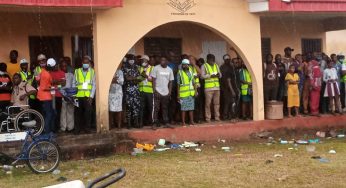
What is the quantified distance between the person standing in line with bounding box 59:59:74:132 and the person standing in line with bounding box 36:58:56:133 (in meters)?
0.65

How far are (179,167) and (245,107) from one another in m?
4.87

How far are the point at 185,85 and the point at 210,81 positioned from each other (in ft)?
2.87

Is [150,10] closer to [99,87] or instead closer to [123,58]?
[123,58]

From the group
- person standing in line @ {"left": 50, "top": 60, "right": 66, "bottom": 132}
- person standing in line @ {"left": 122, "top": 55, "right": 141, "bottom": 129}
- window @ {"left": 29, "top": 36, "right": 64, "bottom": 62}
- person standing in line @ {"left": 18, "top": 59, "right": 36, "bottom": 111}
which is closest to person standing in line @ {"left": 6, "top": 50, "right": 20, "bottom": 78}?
person standing in line @ {"left": 18, "top": 59, "right": 36, "bottom": 111}

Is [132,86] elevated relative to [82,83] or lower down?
lower down

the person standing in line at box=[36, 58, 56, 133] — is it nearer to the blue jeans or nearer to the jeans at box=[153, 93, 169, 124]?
the blue jeans

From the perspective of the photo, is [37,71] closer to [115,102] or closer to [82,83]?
[82,83]

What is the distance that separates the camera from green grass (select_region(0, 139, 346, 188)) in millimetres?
Answer: 8508

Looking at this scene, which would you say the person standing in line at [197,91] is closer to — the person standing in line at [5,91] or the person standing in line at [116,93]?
the person standing in line at [116,93]

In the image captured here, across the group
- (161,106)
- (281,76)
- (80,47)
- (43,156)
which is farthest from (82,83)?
(281,76)

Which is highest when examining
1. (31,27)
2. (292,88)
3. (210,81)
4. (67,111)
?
(31,27)

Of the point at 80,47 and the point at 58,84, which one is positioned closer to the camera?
the point at 58,84

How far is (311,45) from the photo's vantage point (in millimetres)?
18031

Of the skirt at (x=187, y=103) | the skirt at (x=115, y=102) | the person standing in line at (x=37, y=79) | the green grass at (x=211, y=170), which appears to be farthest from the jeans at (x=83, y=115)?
the skirt at (x=187, y=103)
